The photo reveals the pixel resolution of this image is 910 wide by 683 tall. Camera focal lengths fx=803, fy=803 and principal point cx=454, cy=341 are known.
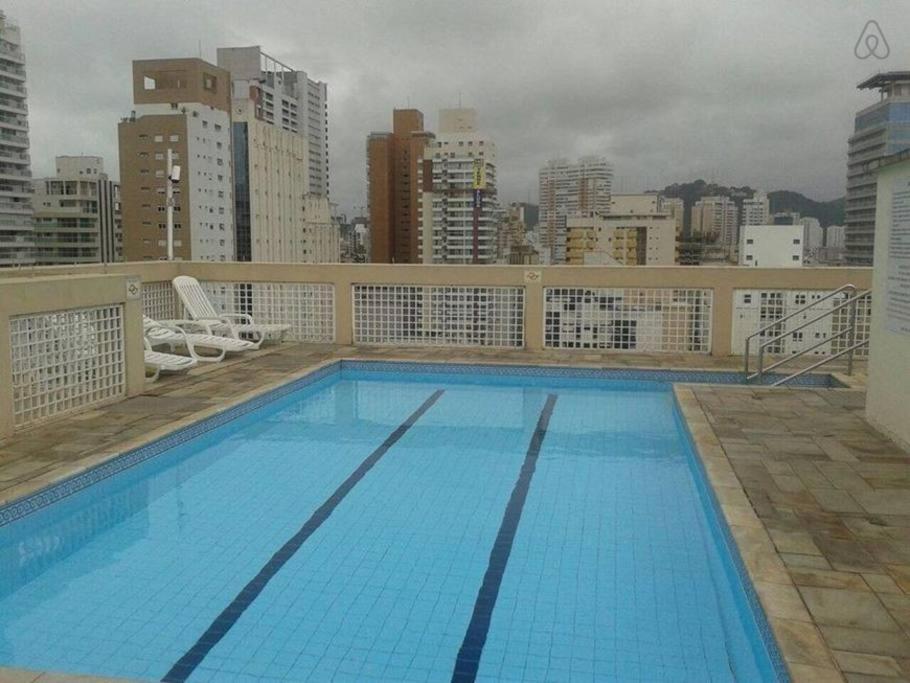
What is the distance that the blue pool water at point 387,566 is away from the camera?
11.7ft

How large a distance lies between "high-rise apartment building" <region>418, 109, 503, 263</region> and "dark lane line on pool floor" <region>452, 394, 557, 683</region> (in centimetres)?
7117

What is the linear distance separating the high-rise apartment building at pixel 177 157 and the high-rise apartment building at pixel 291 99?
45.8 feet

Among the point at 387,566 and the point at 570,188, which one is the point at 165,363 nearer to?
the point at 387,566

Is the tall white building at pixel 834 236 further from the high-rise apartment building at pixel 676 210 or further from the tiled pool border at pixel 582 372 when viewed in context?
the tiled pool border at pixel 582 372

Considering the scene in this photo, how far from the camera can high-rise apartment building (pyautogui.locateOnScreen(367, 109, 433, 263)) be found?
86.7 metres

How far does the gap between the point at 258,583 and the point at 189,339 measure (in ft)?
20.8

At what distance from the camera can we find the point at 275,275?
12312 mm

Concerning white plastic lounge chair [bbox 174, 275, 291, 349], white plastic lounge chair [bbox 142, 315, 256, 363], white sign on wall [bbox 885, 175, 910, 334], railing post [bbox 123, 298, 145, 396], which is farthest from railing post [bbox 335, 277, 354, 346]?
white sign on wall [bbox 885, 175, 910, 334]

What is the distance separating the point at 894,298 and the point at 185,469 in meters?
5.86

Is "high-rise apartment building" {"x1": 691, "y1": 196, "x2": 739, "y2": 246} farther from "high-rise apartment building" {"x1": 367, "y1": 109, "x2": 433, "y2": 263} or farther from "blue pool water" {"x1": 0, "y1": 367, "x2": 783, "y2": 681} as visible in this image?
"blue pool water" {"x1": 0, "y1": 367, "x2": 783, "y2": 681}

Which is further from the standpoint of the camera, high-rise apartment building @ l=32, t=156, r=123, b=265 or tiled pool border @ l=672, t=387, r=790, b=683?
high-rise apartment building @ l=32, t=156, r=123, b=265

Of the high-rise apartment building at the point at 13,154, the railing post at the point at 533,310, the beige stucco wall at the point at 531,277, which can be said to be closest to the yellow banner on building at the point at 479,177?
the high-rise apartment building at the point at 13,154

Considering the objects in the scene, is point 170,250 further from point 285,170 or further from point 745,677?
point 285,170

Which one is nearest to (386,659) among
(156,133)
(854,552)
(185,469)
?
(854,552)
